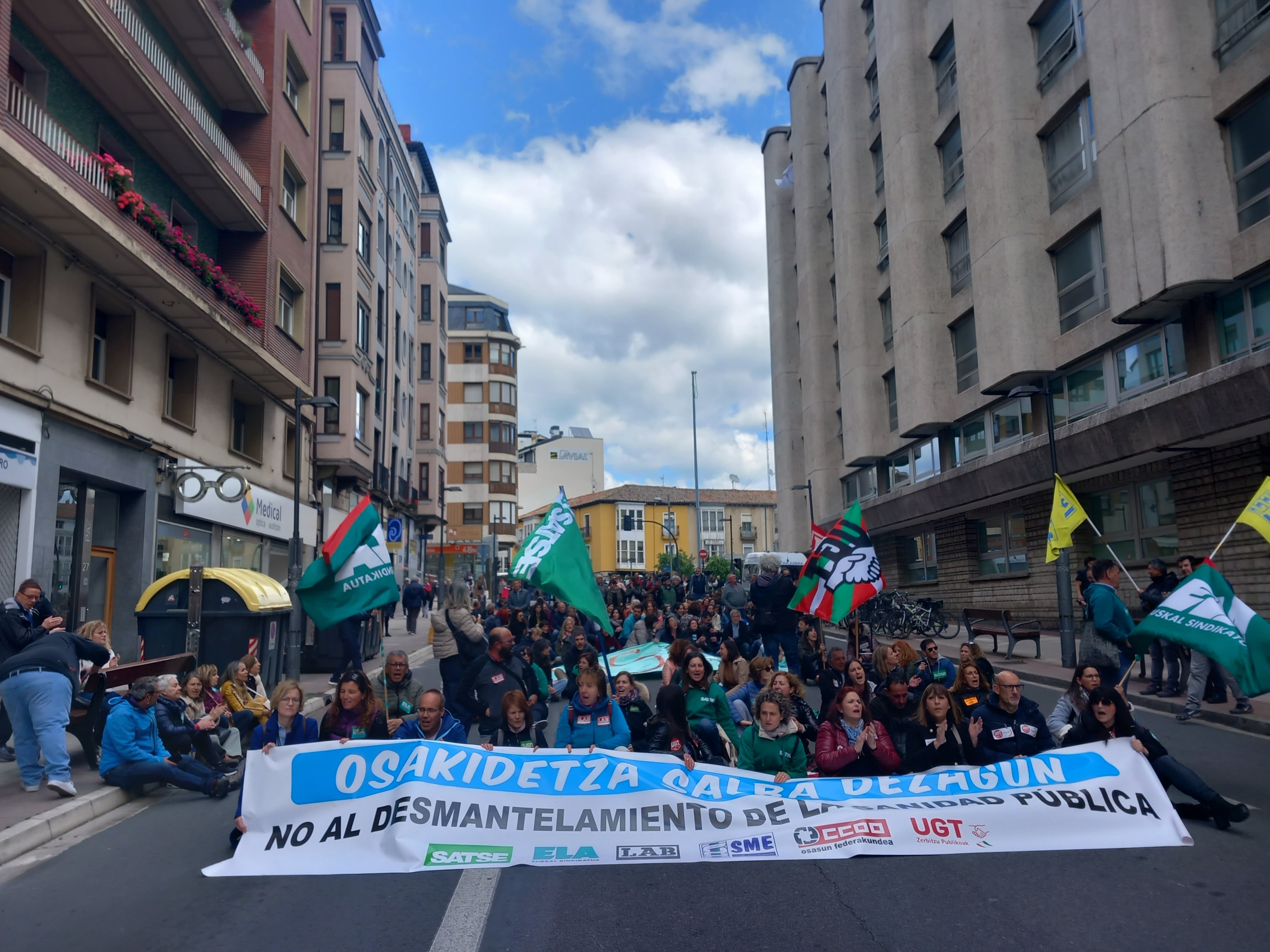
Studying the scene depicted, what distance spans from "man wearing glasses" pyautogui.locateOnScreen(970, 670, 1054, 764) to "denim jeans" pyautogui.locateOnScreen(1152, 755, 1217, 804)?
2.46 ft

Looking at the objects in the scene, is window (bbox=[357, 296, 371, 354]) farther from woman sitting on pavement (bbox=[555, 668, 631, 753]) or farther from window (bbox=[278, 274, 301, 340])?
woman sitting on pavement (bbox=[555, 668, 631, 753])

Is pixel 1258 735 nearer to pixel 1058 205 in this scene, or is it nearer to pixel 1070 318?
pixel 1070 318

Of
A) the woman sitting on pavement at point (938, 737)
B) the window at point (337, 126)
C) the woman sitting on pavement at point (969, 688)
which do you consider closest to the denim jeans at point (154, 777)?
the woman sitting on pavement at point (938, 737)

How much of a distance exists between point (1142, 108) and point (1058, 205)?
17.0ft

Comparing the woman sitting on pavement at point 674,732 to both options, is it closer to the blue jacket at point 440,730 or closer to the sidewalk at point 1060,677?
the blue jacket at point 440,730

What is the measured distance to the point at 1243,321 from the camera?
706 inches

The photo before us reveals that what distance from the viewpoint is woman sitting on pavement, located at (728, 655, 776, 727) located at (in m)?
9.14

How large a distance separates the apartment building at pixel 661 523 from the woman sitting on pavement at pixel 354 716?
87898 mm

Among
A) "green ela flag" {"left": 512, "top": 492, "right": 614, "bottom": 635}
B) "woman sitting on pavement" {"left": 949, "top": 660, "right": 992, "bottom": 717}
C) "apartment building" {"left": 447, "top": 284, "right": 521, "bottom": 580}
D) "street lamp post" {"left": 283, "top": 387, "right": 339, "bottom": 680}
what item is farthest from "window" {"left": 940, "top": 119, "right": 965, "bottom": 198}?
"apartment building" {"left": 447, "top": 284, "right": 521, "bottom": 580}

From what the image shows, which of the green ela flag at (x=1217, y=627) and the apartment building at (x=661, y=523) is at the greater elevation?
the apartment building at (x=661, y=523)

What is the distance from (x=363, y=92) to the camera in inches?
1340

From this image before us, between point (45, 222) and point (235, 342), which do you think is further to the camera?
point (235, 342)

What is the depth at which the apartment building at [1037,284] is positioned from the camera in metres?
18.0

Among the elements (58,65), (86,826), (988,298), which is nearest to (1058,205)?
(988,298)
